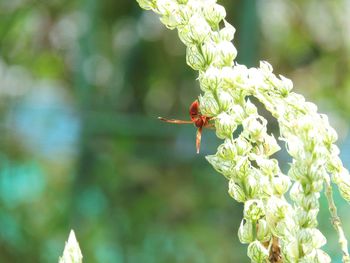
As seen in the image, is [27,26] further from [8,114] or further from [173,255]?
[173,255]

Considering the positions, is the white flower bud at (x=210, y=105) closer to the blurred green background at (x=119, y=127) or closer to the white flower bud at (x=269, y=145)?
the white flower bud at (x=269, y=145)

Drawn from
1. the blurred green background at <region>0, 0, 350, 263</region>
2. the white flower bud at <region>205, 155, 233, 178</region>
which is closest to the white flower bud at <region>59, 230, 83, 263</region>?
the white flower bud at <region>205, 155, 233, 178</region>

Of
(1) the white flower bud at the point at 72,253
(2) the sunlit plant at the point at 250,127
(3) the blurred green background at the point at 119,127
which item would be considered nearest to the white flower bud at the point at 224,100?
(2) the sunlit plant at the point at 250,127

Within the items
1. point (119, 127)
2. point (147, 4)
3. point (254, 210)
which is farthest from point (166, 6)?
point (119, 127)

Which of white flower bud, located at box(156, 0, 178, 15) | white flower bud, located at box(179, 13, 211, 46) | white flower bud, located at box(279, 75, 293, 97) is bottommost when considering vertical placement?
white flower bud, located at box(279, 75, 293, 97)

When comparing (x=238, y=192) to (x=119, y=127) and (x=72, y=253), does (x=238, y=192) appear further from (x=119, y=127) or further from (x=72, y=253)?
(x=119, y=127)

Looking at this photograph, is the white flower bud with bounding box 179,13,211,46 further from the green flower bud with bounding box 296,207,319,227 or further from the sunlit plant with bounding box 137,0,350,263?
the green flower bud with bounding box 296,207,319,227
